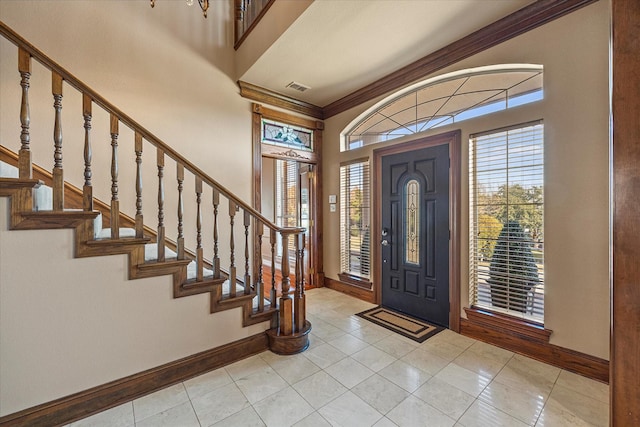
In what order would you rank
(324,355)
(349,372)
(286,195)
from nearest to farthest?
1. (349,372)
2. (324,355)
3. (286,195)

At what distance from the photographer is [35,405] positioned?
1660 millimetres

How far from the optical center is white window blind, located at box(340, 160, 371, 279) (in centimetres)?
398

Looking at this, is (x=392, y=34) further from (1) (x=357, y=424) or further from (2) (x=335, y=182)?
(1) (x=357, y=424)

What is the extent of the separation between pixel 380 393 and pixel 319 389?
45 cm

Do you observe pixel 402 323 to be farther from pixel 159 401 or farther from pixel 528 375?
pixel 159 401

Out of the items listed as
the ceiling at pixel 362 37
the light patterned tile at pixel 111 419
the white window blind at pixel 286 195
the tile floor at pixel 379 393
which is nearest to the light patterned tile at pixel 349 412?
the tile floor at pixel 379 393

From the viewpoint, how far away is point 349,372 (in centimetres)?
223

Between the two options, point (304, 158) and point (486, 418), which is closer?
point (486, 418)

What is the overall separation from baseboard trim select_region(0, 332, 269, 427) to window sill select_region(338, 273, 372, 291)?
1.91m

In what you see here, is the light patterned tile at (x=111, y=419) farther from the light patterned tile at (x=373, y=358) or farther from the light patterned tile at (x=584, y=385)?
the light patterned tile at (x=584, y=385)

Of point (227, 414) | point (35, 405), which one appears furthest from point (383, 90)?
point (35, 405)

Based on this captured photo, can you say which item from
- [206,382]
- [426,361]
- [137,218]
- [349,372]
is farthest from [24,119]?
[426,361]

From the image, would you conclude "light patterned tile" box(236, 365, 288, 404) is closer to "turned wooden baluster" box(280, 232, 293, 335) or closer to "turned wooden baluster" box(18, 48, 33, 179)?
"turned wooden baluster" box(280, 232, 293, 335)

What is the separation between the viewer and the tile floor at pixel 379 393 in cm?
173
